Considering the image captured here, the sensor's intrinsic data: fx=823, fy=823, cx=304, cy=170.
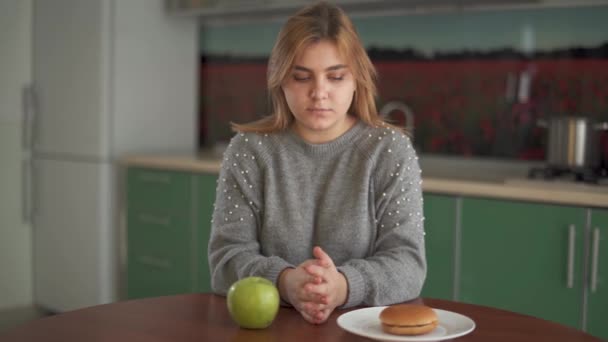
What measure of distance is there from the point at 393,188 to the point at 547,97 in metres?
1.88

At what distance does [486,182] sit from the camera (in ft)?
9.82

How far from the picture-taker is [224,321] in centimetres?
141

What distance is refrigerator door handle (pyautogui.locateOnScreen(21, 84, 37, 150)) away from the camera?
14.4 ft

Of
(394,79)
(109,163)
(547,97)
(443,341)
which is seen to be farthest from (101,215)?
(443,341)

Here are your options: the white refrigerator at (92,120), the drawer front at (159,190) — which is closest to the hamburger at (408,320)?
the drawer front at (159,190)

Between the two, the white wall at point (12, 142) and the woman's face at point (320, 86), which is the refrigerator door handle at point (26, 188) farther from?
the woman's face at point (320, 86)

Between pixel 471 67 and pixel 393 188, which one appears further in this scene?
pixel 471 67

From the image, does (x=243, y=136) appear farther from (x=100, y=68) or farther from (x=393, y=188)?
(x=100, y=68)

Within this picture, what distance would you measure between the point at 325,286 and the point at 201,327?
23 cm

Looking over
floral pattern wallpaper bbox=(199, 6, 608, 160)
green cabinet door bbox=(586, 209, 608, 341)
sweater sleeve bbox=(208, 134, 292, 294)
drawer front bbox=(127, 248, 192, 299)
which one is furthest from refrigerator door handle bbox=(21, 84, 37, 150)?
green cabinet door bbox=(586, 209, 608, 341)

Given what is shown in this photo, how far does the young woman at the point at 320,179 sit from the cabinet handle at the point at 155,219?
219 cm

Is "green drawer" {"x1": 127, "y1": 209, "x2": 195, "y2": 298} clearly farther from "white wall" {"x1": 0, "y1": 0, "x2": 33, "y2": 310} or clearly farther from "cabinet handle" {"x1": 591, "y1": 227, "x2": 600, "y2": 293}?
"cabinet handle" {"x1": 591, "y1": 227, "x2": 600, "y2": 293}

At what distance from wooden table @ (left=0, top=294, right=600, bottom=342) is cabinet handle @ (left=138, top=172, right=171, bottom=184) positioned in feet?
7.98

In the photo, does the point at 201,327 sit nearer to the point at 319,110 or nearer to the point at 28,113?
the point at 319,110
